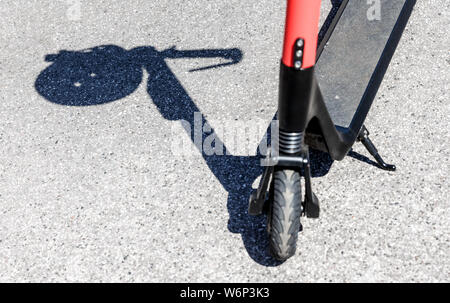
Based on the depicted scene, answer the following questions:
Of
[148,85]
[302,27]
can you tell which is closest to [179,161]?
[148,85]

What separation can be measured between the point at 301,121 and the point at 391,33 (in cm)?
147

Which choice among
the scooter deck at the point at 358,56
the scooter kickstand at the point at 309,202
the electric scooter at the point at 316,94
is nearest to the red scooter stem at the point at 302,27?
the electric scooter at the point at 316,94

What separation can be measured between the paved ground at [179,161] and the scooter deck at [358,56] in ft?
0.57

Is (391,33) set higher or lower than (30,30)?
higher

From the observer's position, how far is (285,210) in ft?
6.34

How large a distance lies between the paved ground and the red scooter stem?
2.65 ft

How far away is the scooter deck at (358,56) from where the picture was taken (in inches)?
102

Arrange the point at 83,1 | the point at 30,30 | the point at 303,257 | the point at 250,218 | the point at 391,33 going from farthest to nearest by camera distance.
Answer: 1. the point at 83,1
2. the point at 30,30
3. the point at 391,33
4. the point at 250,218
5. the point at 303,257

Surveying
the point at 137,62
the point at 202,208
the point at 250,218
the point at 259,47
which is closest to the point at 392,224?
the point at 250,218

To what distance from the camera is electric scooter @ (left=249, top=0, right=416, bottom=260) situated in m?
1.79

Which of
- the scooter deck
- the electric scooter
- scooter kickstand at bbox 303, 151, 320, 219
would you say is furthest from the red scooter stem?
the scooter deck

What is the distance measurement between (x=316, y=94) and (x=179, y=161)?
882 mm
